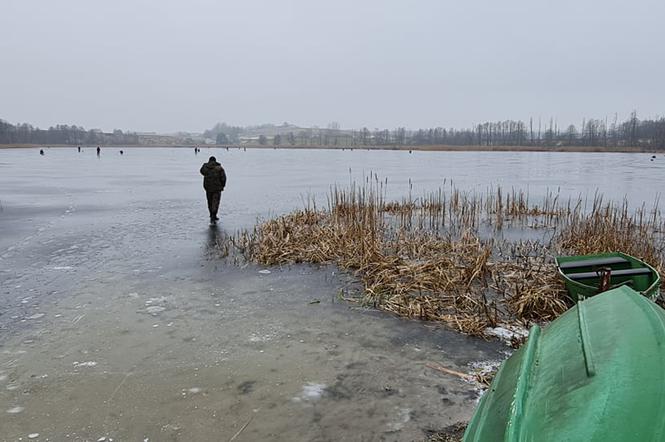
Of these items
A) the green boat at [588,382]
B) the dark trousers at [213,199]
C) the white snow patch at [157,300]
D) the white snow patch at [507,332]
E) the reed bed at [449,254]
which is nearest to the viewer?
the green boat at [588,382]

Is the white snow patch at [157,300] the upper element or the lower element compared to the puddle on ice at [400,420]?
upper

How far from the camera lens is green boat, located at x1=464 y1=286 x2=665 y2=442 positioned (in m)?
1.72

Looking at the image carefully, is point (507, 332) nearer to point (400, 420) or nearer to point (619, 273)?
point (619, 273)

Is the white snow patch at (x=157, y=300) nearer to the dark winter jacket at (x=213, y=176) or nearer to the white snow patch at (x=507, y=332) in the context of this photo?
the white snow patch at (x=507, y=332)

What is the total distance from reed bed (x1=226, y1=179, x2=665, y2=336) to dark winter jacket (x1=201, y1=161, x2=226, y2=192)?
175cm

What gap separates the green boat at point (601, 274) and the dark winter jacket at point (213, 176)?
Result: 8.15 meters

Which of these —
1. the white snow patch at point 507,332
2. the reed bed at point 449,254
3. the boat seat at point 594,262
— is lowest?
the white snow patch at point 507,332

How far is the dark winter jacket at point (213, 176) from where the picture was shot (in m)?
11.8

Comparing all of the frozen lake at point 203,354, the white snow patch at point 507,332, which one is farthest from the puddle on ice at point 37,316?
the white snow patch at point 507,332

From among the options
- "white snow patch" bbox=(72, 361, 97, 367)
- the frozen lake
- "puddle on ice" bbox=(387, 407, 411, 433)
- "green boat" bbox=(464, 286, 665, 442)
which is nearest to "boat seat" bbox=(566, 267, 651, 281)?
the frozen lake

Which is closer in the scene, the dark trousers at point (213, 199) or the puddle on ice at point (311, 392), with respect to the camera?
Answer: the puddle on ice at point (311, 392)

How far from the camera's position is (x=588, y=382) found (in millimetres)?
1964

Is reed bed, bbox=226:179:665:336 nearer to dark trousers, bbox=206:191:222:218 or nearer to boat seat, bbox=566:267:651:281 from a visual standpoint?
boat seat, bbox=566:267:651:281

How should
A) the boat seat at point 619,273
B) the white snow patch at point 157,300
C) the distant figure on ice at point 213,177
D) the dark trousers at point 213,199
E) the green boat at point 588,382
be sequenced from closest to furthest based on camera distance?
the green boat at point 588,382 < the boat seat at point 619,273 < the white snow patch at point 157,300 < the distant figure on ice at point 213,177 < the dark trousers at point 213,199
